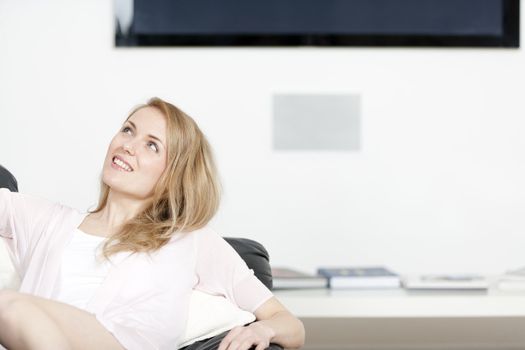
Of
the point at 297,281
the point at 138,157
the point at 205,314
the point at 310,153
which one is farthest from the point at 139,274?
the point at 310,153

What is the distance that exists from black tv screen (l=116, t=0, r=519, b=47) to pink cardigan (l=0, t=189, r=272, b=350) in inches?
52.8

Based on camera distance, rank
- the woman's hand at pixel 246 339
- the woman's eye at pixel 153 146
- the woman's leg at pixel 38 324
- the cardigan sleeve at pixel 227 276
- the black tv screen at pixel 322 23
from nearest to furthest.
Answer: the woman's leg at pixel 38 324, the woman's hand at pixel 246 339, the cardigan sleeve at pixel 227 276, the woman's eye at pixel 153 146, the black tv screen at pixel 322 23

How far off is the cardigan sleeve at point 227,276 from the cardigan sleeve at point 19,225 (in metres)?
0.39

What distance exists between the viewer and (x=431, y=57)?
3.35 metres

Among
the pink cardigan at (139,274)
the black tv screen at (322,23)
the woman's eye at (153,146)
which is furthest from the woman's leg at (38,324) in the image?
the black tv screen at (322,23)

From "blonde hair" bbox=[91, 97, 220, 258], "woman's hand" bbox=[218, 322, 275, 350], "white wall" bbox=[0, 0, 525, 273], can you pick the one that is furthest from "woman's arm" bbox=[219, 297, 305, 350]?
"white wall" bbox=[0, 0, 525, 273]

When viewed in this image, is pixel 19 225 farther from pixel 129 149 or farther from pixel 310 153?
pixel 310 153

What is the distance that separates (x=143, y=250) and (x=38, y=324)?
443 mm

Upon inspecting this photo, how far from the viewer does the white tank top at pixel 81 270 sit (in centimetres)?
194

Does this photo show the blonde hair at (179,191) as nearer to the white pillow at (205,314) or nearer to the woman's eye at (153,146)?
the woman's eye at (153,146)

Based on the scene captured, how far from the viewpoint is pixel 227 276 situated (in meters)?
2.02

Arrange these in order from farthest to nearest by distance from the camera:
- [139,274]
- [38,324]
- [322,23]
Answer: [322,23]
[139,274]
[38,324]

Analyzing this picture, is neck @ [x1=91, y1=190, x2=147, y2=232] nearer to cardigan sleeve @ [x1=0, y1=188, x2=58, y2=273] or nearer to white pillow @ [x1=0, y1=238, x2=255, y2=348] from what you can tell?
cardigan sleeve @ [x1=0, y1=188, x2=58, y2=273]

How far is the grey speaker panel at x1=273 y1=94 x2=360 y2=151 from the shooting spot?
130 inches
